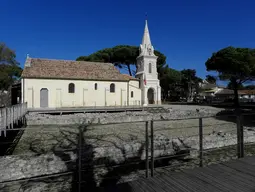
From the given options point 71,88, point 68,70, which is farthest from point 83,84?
point 68,70

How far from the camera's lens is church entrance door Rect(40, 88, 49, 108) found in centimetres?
2612

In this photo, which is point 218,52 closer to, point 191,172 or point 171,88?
point 171,88

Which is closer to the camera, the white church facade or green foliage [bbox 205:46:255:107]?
the white church facade

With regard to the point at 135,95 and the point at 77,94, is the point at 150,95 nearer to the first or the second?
the point at 135,95

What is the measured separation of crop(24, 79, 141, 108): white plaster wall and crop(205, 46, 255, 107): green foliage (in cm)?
1677

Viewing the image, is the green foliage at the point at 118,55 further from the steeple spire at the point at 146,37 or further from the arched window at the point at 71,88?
the arched window at the point at 71,88

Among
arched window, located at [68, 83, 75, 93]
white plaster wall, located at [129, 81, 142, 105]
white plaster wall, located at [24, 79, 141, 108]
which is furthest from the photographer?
white plaster wall, located at [129, 81, 142, 105]

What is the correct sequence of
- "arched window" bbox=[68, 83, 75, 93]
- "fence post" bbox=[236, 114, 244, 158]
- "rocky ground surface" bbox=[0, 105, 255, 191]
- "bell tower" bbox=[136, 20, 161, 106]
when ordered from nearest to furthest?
"rocky ground surface" bbox=[0, 105, 255, 191] < "fence post" bbox=[236, 114, 244, 158] < "arched window" bbox=[68, 83, 75, 93] < "bell tower" bbox=[136, 20, 161, 106]

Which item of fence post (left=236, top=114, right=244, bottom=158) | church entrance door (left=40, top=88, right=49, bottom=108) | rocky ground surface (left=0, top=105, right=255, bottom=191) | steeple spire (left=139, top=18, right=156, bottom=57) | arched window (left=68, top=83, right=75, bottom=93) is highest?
steeple spire (left=139, top=18, right=156, bottom=57)

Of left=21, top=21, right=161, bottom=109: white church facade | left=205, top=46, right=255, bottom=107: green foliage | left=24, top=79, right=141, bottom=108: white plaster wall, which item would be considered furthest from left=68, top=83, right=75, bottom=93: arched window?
left=205, top=46, right=255, bottom=107: green foliage

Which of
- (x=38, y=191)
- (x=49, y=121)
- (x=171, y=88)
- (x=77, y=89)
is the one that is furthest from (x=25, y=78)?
(x=171, y=88)

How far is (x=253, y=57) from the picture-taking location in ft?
100

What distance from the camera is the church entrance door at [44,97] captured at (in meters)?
26.1

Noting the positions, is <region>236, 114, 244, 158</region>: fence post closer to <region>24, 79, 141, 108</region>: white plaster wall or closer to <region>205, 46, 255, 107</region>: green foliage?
<region>24, 79, 141, 108</region>: white plaster wall
